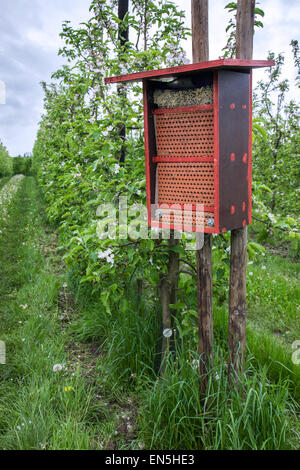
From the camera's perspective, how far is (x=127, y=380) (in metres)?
2.70

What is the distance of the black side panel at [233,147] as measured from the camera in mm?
1852

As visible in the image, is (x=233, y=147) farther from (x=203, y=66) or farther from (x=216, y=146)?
(x=203, y=66)

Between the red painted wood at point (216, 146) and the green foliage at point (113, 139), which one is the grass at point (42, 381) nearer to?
the green foliage at point (113, 139)

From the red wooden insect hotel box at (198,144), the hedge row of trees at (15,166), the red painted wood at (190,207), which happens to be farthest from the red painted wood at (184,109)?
the hedge row of trees at (15,166)

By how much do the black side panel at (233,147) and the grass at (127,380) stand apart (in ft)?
2.81

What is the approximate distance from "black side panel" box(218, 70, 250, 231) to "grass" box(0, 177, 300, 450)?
2.81 feet

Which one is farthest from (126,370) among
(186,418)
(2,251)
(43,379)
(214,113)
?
(2,251)

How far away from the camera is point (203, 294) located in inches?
86.2

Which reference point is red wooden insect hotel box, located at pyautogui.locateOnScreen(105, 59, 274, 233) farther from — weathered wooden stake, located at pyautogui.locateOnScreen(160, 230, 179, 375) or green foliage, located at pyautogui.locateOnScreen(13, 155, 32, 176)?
green foliage, located at pyautogui.locateOnScreen(13, 155, 32, 176)

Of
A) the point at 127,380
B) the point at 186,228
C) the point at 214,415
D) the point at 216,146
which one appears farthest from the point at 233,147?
the point at 127,380

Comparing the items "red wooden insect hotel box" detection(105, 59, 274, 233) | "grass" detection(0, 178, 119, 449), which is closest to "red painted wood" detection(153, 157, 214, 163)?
"red wooden insect hotel box" detection(105, 59, 274, 233)

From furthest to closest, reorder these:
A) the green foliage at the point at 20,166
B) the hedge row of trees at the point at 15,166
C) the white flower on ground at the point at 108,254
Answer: the green foliage at the point at 20,166, the hedge row of trees at the point at 15,166, the white flower on ground at the point at 108,254
